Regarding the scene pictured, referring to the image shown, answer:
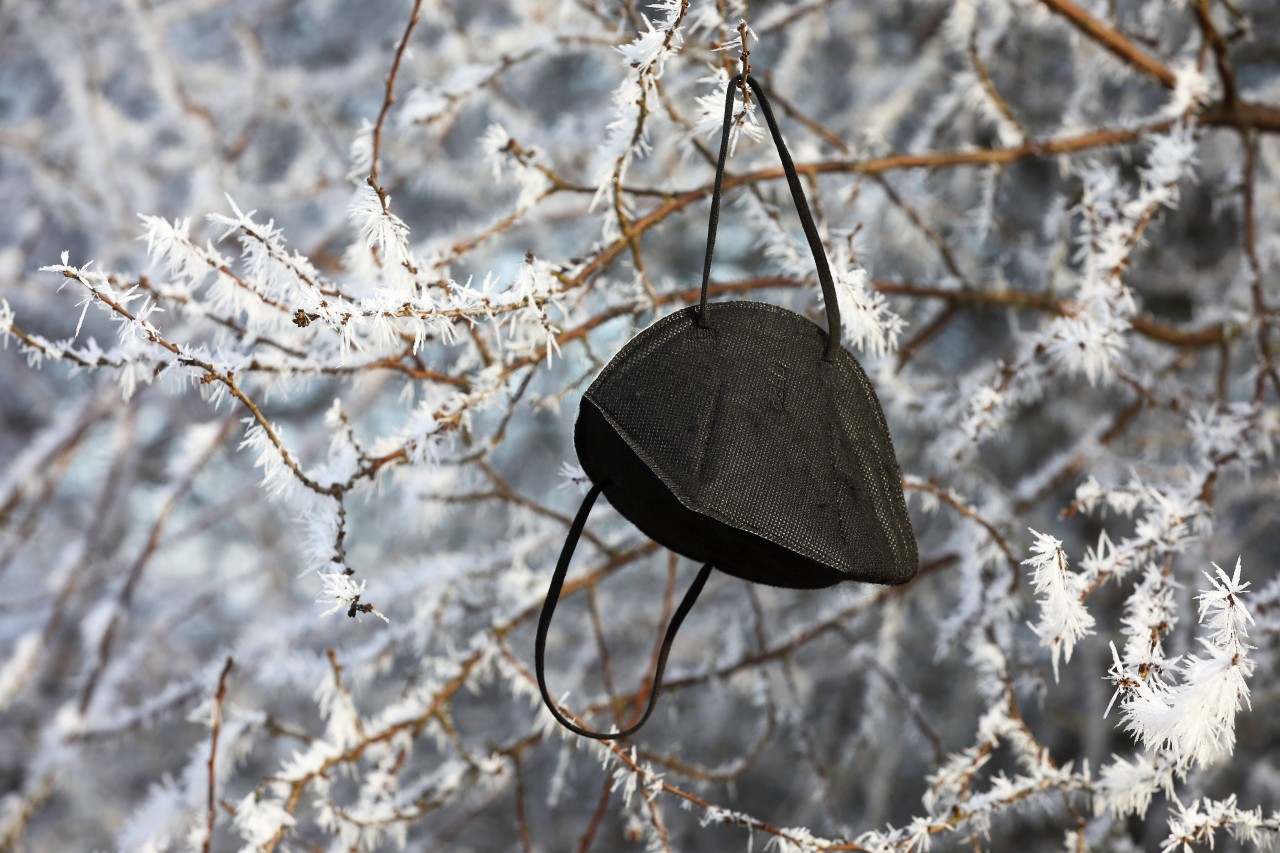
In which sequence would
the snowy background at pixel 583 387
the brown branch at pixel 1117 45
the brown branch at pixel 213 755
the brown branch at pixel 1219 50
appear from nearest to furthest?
the snowy background at pixel 583 387, the brown branch at pixel 213 755, the brown branch at pixel 1219 50, the brown branch at pixel 1117 45

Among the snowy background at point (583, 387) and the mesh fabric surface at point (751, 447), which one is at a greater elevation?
the snowy background at point (583, 387)

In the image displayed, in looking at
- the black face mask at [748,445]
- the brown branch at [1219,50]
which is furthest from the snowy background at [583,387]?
the black face mask at [748,445]

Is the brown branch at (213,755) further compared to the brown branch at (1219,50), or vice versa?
the brown branch at (1219,50)

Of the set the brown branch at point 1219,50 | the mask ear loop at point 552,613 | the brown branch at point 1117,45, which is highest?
the brown branch at point 1117,45

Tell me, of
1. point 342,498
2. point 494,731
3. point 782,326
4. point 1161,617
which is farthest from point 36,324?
point 1161,617

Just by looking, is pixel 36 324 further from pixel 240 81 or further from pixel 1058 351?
pixel 1058 351

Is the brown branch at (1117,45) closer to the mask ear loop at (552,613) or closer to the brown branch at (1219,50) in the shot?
the brown branch at (1219,50)

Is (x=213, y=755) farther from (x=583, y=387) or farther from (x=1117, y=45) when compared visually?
(x=1117, y=45)
